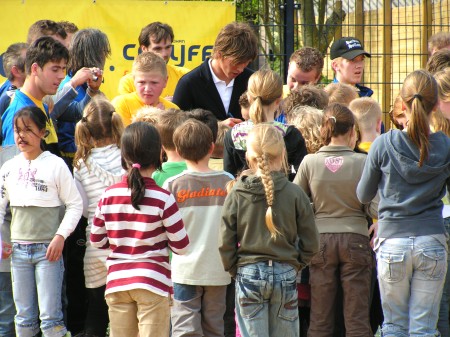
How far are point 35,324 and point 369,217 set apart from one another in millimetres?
2393

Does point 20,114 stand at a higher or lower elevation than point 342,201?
higher

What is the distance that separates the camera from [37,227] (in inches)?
224

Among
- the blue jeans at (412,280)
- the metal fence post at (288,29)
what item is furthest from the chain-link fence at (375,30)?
the blue jeans at (412,280)

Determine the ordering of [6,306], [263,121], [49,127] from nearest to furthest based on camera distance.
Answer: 1. [263,121]
2. [6,306]
3. [49,127]

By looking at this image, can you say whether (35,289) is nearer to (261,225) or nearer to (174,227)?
(174,227)

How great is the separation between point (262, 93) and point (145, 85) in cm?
118

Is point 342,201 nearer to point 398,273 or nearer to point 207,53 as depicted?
point 398,273

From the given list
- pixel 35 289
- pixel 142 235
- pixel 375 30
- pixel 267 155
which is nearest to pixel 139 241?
pixel 142 235

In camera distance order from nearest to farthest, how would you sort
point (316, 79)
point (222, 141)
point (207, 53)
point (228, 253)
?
point (228, 253) → point (222, 141) → point (316, 79) → point (207, 53)

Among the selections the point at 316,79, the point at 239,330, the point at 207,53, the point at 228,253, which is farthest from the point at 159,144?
the point at 207,53

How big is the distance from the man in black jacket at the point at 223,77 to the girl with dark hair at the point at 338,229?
1.06 metres

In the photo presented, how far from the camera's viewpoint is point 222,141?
623cm

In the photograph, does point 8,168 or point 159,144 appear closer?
point 159,144

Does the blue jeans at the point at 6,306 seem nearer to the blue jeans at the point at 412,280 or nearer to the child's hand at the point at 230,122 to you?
the child's hand at the point at 230,122
